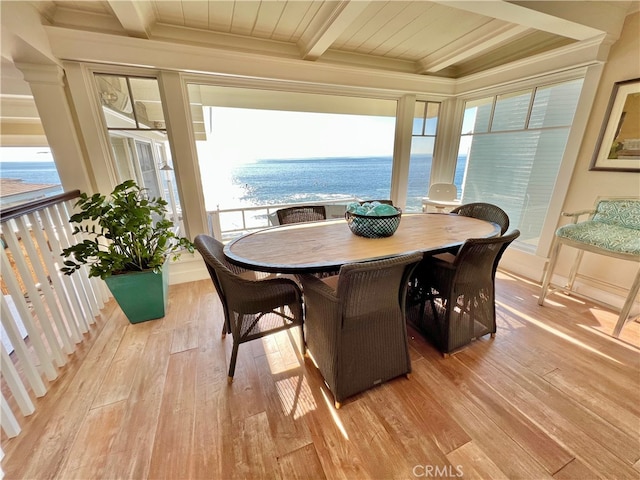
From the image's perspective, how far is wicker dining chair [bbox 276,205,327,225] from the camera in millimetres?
2352

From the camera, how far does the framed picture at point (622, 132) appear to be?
79.2 inches

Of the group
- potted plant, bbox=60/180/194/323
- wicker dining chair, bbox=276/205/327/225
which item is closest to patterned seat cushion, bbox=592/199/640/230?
wicker dining chair, bbox=276/205/327/225

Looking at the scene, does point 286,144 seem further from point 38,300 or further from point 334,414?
point 334,414

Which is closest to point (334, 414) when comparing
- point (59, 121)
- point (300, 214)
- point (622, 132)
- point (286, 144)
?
point (300, 214)

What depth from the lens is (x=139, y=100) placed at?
236 centimetres

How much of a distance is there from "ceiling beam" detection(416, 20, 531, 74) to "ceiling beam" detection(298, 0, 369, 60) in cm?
133

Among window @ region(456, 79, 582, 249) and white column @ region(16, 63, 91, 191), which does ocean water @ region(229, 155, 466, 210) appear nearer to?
window @ region(456, 79, 582, 249)

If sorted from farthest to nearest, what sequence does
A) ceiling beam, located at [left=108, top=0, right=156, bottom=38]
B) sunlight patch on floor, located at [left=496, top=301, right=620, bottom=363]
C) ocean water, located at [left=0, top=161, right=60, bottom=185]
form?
ocean water, located at [left=0, top=161, right=60, bottom=185] < sunlight patch on floor, located at [left=496, top=301, right=620, bottom=363] < ceiling beam, located at [left=108, top=0, right=156, bottom=38]

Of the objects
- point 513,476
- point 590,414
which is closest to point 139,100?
point 513,476

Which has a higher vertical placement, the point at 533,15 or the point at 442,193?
the point at 533,15

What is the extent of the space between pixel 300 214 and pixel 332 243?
2.89 feet

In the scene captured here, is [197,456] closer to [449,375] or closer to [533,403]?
[449,375]

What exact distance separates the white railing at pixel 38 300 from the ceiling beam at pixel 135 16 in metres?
1.36

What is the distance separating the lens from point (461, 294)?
1.63 metres
